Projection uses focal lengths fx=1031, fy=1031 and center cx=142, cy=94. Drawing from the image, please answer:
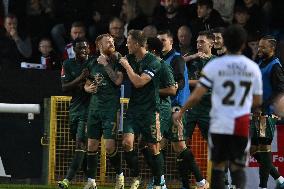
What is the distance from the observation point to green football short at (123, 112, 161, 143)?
14008 millimetres

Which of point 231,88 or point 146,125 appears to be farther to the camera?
point 146,125

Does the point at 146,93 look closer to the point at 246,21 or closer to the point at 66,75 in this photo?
the point at 66,75

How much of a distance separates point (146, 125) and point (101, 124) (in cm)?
102

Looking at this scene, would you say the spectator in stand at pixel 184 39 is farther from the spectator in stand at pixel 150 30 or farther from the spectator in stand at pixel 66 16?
the spectator in stand at pixel 66 16

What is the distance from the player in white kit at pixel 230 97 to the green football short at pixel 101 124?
368cm

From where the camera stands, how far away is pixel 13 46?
742 inches

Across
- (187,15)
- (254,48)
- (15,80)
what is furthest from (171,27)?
(15,80)

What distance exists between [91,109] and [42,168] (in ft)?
→ 7.85

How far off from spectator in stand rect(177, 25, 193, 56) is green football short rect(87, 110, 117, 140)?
103 inches

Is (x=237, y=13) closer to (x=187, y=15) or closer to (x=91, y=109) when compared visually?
(x=187, y=15)

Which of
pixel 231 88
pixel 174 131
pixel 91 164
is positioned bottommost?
pixel 91 164

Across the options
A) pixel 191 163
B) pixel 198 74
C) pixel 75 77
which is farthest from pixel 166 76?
pixel 75 77

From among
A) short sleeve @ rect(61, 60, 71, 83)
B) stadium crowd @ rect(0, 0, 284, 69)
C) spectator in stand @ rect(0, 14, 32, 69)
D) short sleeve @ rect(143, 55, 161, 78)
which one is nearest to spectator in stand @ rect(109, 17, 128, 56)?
stadium crowd @ rect(0, 0, 284, 69)

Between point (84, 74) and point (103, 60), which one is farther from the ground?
point (103, 60)
